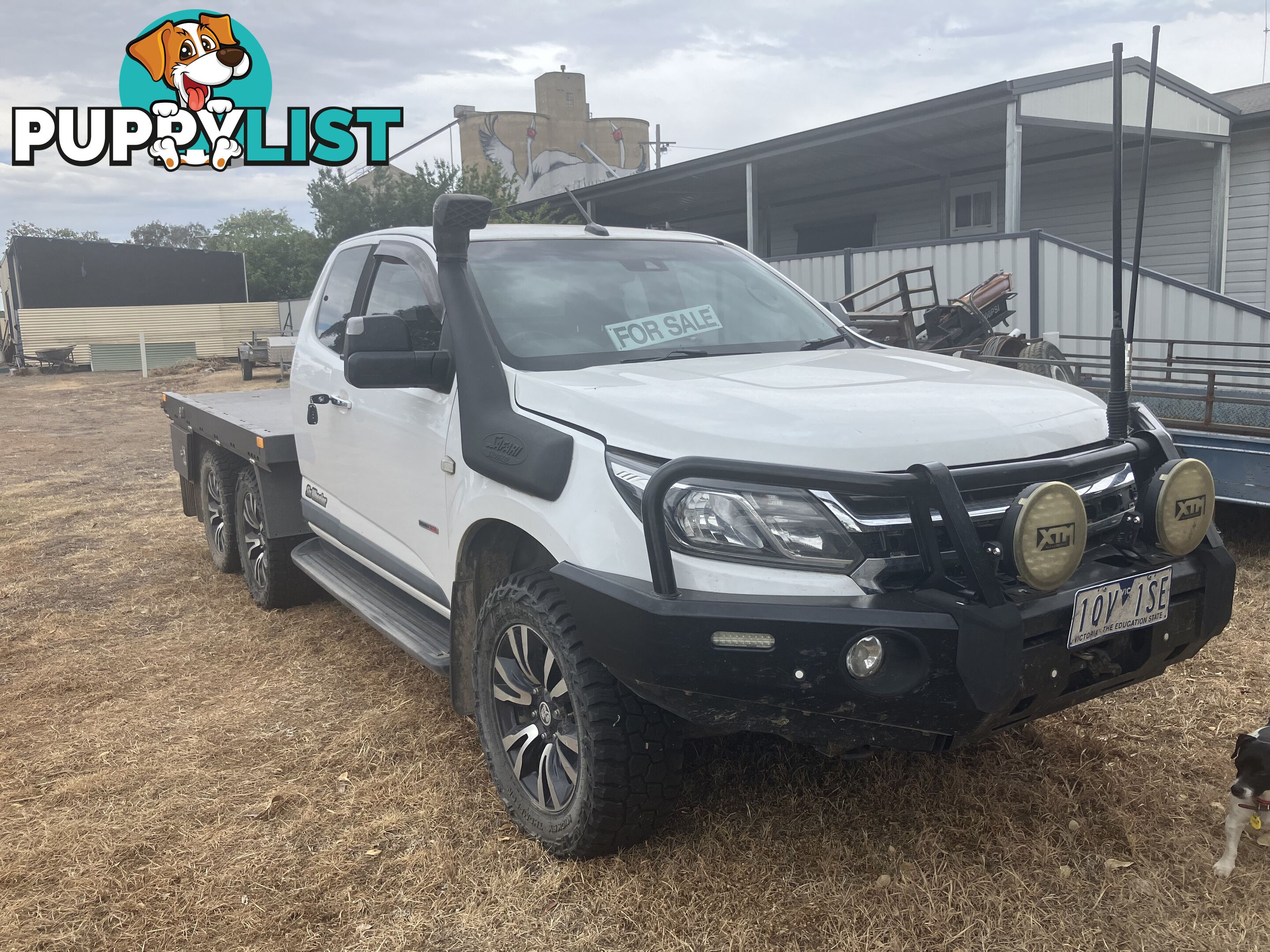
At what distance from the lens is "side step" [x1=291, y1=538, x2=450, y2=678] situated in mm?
3615

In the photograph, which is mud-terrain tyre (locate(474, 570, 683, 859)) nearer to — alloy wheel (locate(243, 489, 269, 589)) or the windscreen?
the windscreen

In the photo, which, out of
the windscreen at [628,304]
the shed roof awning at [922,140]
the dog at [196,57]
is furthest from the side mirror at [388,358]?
the dog at [196,57]

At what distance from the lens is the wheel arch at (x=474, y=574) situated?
126 inches

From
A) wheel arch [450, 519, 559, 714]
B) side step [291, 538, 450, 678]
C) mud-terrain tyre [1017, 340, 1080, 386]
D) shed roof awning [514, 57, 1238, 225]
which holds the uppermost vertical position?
shed roof awning [514, 57, 1238, 225]

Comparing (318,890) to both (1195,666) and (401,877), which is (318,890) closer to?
(401,877)

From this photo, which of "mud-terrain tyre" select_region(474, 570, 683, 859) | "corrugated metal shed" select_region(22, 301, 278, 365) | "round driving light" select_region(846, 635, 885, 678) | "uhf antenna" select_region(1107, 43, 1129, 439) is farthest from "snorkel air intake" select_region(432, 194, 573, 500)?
"corrugated metal shed" select_region(22, 301, 278, 365)

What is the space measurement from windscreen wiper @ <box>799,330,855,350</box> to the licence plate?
1.49 meters

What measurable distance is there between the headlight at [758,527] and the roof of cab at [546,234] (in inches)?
67.8

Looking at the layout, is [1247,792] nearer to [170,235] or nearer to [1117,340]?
[1117,340]

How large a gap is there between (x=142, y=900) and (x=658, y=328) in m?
2.36

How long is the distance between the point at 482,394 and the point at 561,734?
106 centimetres

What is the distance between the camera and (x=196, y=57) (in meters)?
20.8

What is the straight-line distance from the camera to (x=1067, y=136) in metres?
13.5

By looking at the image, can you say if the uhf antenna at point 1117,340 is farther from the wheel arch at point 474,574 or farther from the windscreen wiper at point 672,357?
the wheel arch at point 474,574
